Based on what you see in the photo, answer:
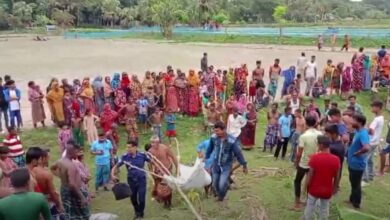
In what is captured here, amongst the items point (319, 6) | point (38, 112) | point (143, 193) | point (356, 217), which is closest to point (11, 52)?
point (38, 112)

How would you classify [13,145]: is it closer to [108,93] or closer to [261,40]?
[108,93]

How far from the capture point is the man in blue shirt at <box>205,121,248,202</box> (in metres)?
6.95

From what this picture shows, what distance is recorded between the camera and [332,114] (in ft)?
27.1

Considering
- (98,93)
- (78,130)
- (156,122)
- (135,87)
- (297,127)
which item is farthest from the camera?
(135,87)

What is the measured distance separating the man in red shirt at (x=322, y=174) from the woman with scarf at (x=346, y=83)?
10179 mm

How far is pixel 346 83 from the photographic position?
1553cm

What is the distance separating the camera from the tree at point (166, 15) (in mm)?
49312

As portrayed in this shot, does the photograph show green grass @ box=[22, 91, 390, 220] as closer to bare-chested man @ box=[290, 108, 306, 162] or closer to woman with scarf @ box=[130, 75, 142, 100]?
bare-chested man @ box=[290, 108, 306, 162]

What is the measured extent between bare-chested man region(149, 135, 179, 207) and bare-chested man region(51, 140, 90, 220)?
1.22 meters

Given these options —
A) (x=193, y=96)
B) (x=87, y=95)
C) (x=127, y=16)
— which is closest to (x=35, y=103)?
(x=87, y=95)

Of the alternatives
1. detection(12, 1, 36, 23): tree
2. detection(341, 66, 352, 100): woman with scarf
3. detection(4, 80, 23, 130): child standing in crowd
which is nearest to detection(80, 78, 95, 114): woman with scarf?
detection(4, 80, 23, 130): child standing in crowd

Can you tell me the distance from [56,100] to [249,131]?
16.3ft

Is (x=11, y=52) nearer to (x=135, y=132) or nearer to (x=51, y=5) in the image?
(x=135, y=132)

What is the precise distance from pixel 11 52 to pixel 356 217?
36.3 m
